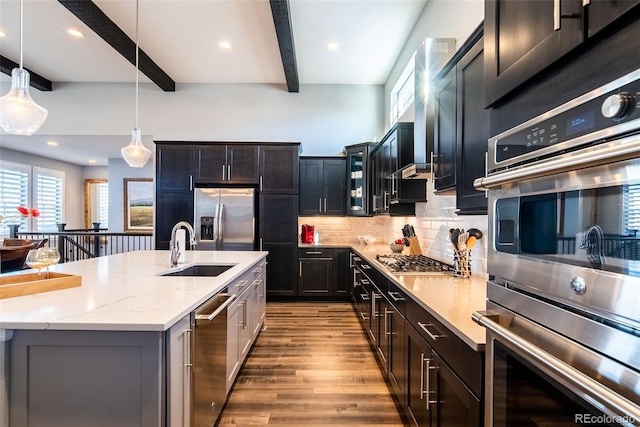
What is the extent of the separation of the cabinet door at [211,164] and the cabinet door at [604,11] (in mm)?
4738

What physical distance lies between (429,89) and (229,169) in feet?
11.2

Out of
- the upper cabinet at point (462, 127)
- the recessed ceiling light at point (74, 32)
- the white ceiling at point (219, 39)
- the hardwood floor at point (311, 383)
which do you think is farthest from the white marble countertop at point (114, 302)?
the recessed ceiling light at point (74, 32)

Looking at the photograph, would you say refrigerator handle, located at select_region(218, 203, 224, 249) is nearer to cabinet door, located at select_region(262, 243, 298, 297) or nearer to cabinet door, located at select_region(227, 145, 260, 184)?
cabinet door, located at select_region(227, 145, 260, 184)

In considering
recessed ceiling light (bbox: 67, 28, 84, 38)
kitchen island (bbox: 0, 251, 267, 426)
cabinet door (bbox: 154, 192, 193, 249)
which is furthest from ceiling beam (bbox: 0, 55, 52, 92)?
kitchen island (bbox: 0, 251, 267, 426)

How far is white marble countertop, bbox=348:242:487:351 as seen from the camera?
3.81 feet

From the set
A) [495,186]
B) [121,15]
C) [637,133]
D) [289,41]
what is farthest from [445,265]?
[121,15]

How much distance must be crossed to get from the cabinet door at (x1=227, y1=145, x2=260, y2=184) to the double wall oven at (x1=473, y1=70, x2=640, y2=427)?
429cm

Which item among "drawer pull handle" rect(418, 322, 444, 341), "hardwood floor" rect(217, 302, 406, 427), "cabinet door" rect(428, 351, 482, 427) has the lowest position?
"hardwood floor" rect(217, 302, 406, 427)

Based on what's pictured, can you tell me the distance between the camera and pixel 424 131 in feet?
7.82

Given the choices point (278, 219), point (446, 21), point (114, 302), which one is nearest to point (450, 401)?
point (114, 302)

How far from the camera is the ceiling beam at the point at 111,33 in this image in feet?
10.6

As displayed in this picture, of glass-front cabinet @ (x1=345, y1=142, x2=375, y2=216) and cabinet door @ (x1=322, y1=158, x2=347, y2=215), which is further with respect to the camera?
cabinet door @ (x1=322, y1=158, x2=347, y2=215)

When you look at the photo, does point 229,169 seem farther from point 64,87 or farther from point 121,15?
point 64,87

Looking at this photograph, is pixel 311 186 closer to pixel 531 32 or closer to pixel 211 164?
pixel 211 164
